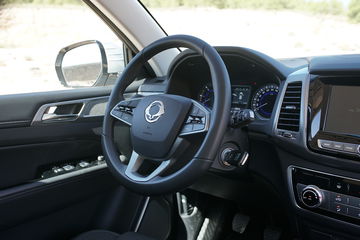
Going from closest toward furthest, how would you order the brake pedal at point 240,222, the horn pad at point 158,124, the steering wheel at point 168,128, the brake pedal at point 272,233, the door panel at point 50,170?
the steering wheel at point 168,128
the horn pad at point 158,124
the door panel at point 50,170
the brake pedal at point 272,233
the brake pedal at point 240,222

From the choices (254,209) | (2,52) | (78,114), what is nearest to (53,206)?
(78,114)

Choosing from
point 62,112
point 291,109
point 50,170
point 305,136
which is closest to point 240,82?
point 291,109

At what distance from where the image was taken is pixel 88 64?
229cm

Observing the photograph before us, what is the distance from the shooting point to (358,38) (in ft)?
5.98

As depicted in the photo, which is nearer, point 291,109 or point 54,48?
point 291,109

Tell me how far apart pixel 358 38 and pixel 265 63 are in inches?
19.8

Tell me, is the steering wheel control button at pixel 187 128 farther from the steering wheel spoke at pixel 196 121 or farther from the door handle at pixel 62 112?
the door handle at pixel 62 112

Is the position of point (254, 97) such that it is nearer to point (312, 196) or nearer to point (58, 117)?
point (312, 196)

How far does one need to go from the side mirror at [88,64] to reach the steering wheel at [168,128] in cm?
74

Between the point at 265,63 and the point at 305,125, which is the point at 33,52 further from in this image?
A: the point at 305,125

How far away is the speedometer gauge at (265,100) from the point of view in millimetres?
1754

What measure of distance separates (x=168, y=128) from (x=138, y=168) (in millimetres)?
213

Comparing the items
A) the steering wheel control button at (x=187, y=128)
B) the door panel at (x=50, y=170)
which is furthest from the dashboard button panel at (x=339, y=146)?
the door panel at (x=50, y=170)

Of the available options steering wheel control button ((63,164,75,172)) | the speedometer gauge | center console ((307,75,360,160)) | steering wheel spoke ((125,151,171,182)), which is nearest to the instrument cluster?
the speedometer gauge
